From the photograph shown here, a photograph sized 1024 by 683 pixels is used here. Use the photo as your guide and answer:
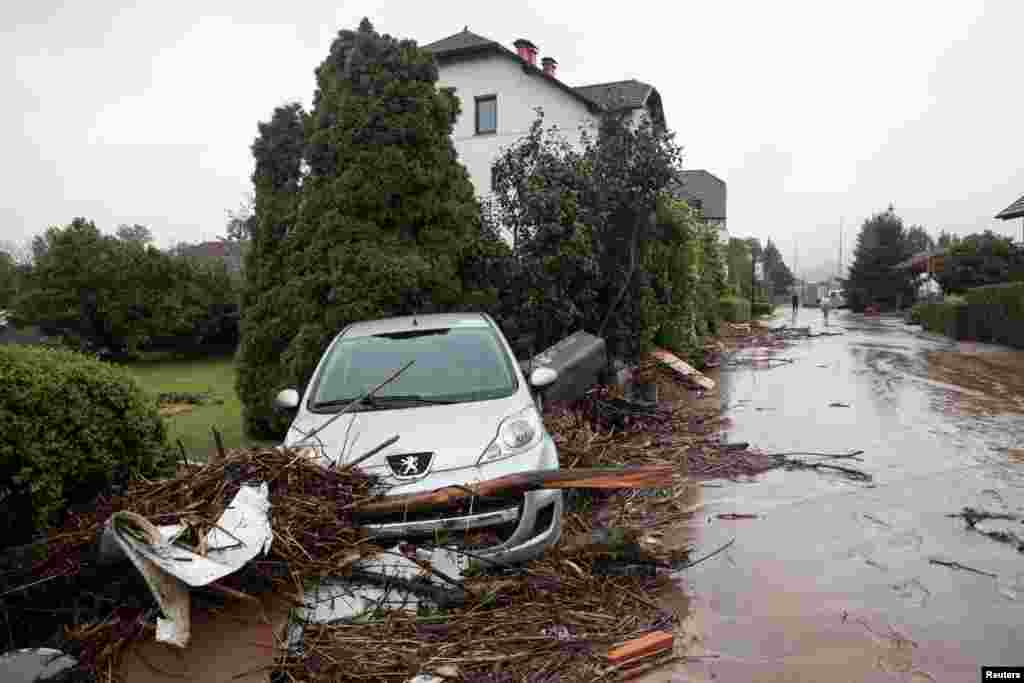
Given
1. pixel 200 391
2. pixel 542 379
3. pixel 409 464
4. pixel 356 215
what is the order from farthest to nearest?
pixel 200 391 < pixel 356 215 < pixel 542 379 < pixel 409 464

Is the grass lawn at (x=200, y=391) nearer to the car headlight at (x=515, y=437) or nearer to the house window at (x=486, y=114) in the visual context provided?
the car headlight at (x=515, y=437)

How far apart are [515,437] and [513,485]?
1.78 feet

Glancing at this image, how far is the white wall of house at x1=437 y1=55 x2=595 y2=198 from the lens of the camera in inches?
1134

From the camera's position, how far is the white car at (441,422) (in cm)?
410

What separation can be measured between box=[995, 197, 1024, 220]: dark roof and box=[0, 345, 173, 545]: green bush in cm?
2996

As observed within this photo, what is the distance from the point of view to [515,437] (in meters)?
4.56

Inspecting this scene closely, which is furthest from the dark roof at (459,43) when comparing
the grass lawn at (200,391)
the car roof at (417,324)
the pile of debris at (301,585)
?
the pile of debris at (301,585)

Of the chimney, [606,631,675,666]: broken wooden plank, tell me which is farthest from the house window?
[606,631,675,666]: broken wooden plank

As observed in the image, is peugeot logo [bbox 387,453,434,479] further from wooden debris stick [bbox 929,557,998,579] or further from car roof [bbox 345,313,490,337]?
wooden debris stick [bbox 929,557,998,579]

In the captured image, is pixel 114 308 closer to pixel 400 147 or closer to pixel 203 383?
pixel 203 383

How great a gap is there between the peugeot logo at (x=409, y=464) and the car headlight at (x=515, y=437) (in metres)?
0.32

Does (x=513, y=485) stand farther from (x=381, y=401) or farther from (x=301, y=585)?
(x=381, y=401)

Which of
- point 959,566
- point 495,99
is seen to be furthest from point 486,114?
point 959,566

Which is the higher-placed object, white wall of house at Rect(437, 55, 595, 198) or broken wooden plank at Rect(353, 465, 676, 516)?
white wall of house at Rect(437, 55, 595, 198)
